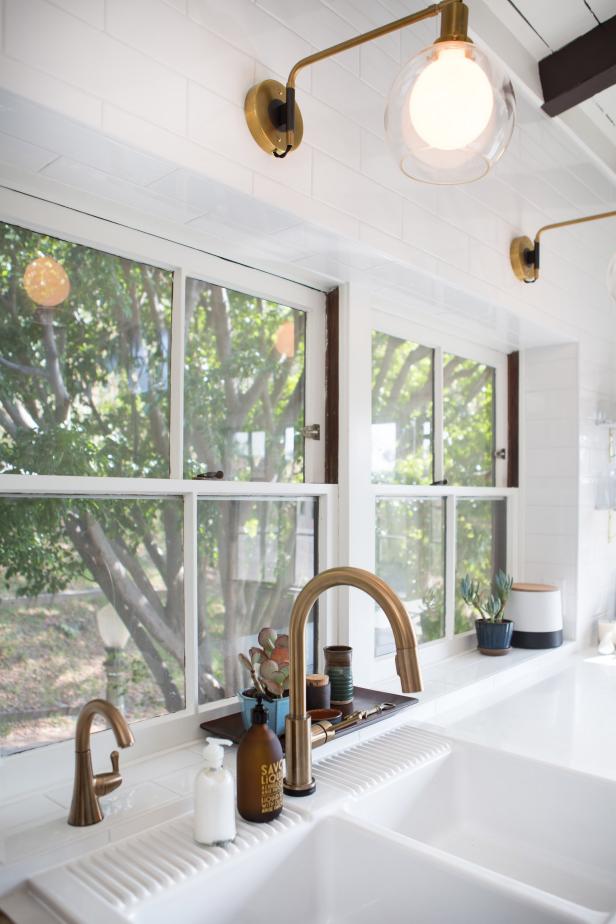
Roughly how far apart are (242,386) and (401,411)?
2.29ft

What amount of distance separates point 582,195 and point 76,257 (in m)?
1.99

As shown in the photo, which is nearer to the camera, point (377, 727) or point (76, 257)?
point (76, 257)

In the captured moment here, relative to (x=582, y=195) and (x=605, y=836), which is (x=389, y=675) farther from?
(x=582, y=195)

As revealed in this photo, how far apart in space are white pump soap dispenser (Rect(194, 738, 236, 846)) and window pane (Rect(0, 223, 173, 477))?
1.91 ft

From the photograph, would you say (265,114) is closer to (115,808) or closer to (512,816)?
(115,808)

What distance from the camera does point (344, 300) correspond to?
1.93 metres

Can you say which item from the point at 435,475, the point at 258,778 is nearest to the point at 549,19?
the point at 435,475

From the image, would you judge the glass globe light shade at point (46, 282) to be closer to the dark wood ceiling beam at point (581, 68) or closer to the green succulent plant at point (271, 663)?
the green succulent plant at point (271, 663)

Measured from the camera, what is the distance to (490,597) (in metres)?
2.57

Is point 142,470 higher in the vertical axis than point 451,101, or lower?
lower

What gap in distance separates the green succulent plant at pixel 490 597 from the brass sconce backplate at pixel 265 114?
1555 millimetres

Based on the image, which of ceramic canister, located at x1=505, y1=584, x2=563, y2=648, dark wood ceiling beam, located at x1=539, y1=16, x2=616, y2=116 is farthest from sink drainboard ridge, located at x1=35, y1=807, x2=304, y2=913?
dark wood ceiling beam, located at x1=539, y1=16, x2=616, y2=116

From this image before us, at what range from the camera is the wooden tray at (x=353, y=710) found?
1.54 meters

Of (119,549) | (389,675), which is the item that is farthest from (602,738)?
(119,549)
